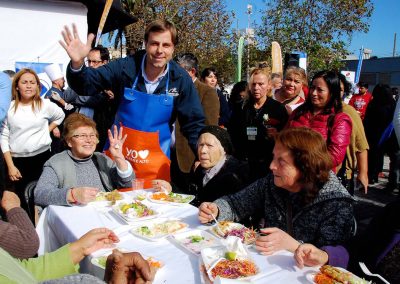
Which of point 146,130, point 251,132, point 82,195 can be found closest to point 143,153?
point 146,130

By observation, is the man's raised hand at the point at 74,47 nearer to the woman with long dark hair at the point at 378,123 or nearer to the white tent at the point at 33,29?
the white tent at the point at 33,29

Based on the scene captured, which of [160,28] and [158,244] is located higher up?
[160,28]

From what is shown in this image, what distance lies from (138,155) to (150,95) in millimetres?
544

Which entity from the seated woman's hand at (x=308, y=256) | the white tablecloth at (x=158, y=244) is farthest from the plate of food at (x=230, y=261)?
the seated woman's hand at (x=308, y=256)

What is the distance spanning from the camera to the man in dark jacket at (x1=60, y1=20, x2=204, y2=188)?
9.68ft

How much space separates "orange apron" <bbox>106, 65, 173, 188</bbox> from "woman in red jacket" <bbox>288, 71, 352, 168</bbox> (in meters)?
1.26

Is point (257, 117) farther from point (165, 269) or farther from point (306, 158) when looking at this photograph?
point (165, 269)

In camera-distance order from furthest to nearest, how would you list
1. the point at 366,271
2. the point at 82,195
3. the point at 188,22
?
the point at 188,22 < the point at 82,195 < the point at 366,271

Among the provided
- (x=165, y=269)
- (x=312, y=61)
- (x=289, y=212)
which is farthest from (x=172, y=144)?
(x=312, y=61)

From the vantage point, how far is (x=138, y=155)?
124 inches

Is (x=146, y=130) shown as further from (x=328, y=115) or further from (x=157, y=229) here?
(x=328, y=115)

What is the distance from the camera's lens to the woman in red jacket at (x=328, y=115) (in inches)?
122

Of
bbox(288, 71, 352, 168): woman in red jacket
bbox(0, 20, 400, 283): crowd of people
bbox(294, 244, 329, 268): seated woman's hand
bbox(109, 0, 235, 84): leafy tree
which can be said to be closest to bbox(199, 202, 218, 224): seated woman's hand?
bbox(0, 20, 400, 283): crowd of people

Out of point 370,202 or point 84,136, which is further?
point 370,202
